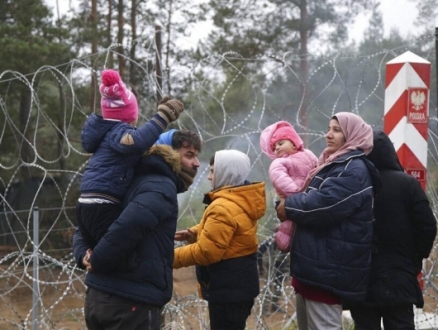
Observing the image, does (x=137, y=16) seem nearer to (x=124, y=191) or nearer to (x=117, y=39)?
(x=117, y=39)

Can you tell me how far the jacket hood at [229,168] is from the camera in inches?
159

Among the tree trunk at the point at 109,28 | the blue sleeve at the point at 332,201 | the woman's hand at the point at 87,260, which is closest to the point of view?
the woman's hand at the point at 87,260

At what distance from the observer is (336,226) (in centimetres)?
378

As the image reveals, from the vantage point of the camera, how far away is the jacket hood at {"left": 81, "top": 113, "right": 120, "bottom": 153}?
3.29 metres

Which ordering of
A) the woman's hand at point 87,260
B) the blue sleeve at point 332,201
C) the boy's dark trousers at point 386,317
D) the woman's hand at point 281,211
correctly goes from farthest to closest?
the boy's dark trousers at point 386,317, the woman's hand at point 281,211, the blue sleeve at point 332,201, the woman's hand at point 87,260

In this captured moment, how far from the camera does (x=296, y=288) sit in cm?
396

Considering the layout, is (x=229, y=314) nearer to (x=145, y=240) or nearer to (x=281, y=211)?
(x=281, y=211)

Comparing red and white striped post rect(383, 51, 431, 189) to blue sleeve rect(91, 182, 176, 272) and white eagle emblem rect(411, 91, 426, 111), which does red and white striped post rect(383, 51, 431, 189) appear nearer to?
white eagle emblem rect(411, 91, 426, 111)

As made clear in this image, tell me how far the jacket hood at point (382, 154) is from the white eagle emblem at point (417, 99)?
37.3 inches

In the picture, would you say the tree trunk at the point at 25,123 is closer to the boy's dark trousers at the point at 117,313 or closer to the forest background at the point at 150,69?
the forest background at the point at 150,69

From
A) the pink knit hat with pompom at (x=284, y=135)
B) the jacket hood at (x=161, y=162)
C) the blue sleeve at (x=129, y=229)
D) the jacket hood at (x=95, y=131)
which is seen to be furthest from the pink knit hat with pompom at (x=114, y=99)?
the pink knit hat with pompom at (x=284, y=135)

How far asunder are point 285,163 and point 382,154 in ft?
1.67

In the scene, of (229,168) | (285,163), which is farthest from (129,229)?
(285,163)

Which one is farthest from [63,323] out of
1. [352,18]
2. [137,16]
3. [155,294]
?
[352,18]
